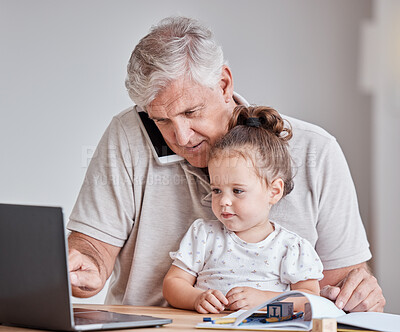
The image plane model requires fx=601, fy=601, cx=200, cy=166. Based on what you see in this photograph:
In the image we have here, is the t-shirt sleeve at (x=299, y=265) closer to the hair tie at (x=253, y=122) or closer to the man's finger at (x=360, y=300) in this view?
the man's finger at (x=360, y=300)

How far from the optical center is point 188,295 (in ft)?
4.42

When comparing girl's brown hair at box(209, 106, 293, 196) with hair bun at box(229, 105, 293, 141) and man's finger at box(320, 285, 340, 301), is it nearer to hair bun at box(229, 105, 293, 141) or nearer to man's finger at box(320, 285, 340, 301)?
hair bun at box(229, 105, 293, 141)

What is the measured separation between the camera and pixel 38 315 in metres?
0.94

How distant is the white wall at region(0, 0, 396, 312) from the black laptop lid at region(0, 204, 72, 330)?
5.87 feet

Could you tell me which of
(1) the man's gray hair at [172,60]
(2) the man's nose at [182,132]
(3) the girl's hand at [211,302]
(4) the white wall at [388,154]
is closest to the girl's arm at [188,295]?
(3) the girl's hand at [211,302]

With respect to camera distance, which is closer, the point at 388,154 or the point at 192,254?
the point at 192,254

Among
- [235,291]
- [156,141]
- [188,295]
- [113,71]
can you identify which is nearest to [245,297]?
[235,291]

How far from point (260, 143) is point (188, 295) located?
1.39 ft

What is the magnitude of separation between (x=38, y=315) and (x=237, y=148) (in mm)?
701

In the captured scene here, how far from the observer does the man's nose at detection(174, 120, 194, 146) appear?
5.01 feet

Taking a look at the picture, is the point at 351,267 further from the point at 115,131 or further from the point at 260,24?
the point at 260,24

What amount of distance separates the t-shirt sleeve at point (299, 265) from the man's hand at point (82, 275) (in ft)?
1.46

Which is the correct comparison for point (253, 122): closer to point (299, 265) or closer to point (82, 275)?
point (299, 265)

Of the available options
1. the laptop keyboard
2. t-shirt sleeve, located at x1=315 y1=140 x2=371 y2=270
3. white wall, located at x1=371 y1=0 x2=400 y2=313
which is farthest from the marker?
white wall, located at x1=371 y1=0 x2=400 y2=313
